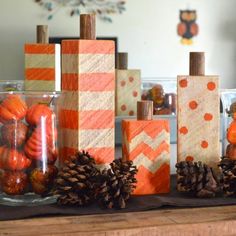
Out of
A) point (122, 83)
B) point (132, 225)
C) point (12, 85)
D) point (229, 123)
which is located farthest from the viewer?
point (122, 83)

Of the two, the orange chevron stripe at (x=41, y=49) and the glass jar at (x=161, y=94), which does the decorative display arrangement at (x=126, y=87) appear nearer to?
the glass jar at (x=161, y=94)

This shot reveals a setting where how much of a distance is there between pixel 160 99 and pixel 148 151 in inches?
30.7

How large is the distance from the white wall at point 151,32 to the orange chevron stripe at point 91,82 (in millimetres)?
1859

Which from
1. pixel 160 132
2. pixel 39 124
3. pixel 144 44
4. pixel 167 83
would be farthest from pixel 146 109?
pixel 144 44

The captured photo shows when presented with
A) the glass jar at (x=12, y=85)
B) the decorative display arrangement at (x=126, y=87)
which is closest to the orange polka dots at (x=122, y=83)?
the decorative display arrangement at (x=126, y=87)

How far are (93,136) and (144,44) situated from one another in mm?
2191

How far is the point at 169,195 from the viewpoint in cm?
71

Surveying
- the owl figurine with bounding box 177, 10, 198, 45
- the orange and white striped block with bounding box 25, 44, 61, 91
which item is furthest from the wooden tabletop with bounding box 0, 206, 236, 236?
the owl figurine with bounding box 177, 10, 198, 45

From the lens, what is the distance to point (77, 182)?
63 cm

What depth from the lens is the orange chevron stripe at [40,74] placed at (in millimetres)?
1027

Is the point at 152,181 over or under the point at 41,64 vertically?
under

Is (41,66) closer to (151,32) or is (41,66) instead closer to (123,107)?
(123,107)

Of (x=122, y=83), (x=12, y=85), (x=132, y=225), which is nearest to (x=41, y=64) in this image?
(x=12, y=85)

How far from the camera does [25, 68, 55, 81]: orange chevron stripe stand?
103 cm
